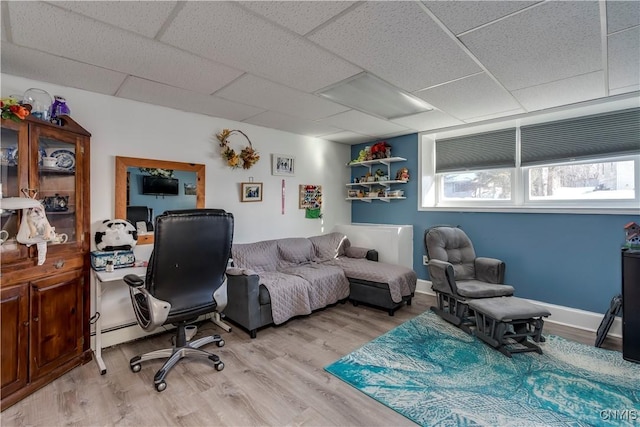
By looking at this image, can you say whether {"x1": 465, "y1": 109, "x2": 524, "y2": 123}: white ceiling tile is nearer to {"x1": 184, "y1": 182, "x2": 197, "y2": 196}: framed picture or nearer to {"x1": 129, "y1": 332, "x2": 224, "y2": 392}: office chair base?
{"x1": 184, "y1": 182, "x2": 197, "y2": 196}: framed picture

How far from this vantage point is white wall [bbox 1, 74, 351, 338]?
2693 millimetres

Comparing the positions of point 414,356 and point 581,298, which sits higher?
point 581,298

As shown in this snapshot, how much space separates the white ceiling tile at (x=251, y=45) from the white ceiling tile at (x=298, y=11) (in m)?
0.07

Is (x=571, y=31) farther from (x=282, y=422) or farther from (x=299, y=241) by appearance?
(x=299, y=241)

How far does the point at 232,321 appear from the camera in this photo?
10.7 feet

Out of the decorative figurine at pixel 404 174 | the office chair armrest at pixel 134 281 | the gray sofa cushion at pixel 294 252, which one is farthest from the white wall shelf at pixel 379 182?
the office chair armrest at pixel 134 281

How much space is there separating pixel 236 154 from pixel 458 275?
291cm

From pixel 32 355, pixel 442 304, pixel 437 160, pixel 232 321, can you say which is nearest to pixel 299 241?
pixel 232 321

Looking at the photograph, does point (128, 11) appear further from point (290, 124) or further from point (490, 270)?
point (490, 270)

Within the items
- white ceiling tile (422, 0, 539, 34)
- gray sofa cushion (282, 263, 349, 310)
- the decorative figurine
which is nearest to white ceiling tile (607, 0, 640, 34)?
white ceiling tile (422, 0, 539, 34)

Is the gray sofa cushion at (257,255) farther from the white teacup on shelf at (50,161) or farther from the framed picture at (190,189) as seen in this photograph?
the white teacup on shelf at (50,161)

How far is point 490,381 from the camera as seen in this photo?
218 centimetres

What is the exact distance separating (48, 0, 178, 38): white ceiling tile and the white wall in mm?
1299

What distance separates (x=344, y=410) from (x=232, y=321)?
5.76 feet
